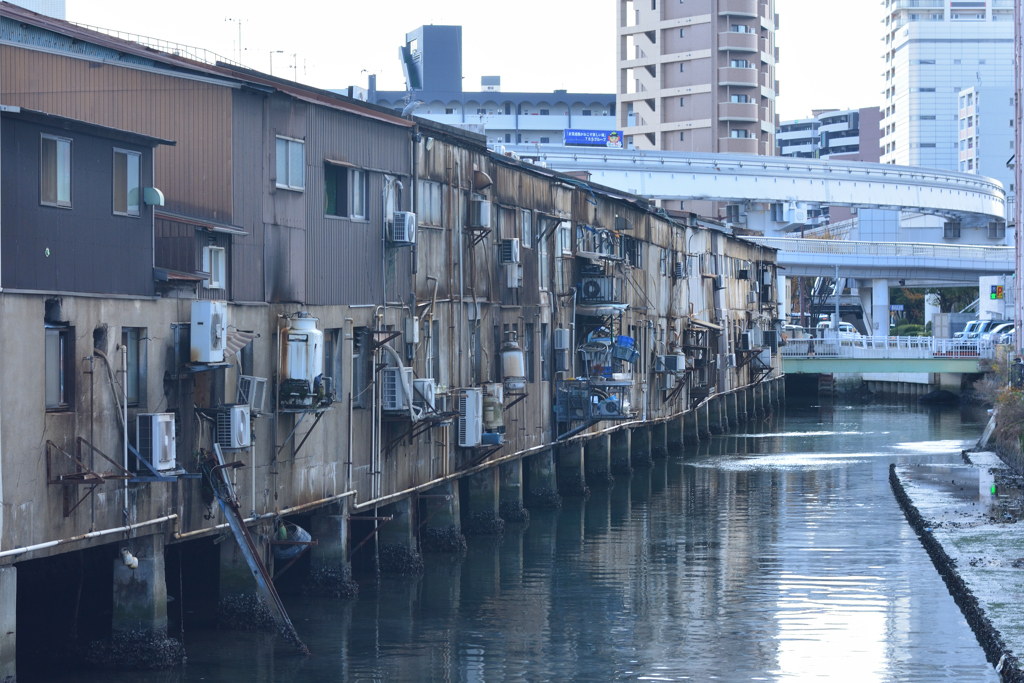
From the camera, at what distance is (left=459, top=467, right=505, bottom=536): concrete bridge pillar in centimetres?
3117

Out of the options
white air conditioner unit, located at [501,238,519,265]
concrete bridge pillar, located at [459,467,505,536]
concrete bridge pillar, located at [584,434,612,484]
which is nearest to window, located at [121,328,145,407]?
concrete bridge pillar, located at [459,467,505,536]

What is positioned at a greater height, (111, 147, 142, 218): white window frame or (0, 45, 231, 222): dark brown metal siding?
(0, 45, 231, 222): dark brown metal siding

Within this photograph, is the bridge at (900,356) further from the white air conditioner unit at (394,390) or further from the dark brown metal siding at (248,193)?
the dark brown metal siding at (248,193)

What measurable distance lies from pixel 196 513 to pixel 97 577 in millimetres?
3140

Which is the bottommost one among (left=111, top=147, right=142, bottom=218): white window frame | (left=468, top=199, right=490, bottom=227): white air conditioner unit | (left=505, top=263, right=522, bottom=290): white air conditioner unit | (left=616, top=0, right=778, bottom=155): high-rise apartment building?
(left=505, top=263, right=522, bottom=290): white air conditioner unit

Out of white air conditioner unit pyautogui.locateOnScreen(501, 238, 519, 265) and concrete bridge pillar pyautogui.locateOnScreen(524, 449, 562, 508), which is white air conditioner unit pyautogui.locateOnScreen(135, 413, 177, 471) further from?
concrete bridge pillar pyautogui.locateOnScreen(524, 449, 562, 508)

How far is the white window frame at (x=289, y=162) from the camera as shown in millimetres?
21234

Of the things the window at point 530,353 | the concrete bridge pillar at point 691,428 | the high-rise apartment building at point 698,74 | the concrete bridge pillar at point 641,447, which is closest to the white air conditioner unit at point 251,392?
the window at point 530,353

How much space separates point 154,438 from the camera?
56.2 feet

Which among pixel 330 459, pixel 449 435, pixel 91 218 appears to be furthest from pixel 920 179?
pixel 91 218

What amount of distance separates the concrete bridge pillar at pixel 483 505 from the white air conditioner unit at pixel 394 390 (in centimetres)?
699

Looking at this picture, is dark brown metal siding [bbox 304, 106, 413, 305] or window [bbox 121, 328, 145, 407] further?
dark brown metal siding [bbox 304, 106, 413, 305]

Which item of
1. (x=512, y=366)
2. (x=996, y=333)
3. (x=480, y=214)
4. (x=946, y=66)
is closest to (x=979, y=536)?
(x=512, y=366)

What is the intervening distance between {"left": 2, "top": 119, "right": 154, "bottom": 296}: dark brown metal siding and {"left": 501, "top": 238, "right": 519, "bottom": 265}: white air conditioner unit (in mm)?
13652
